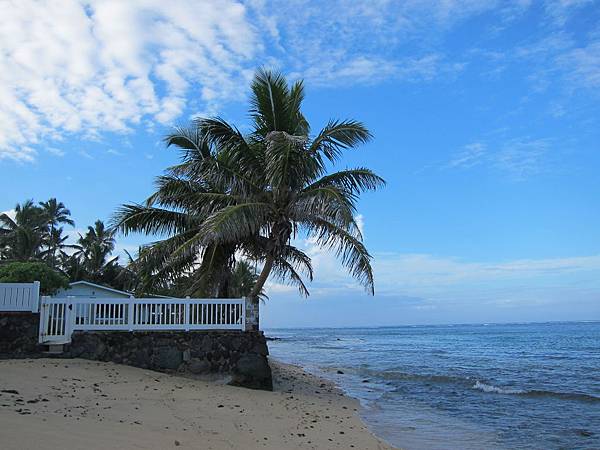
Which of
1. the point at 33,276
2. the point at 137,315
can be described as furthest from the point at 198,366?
the point at 33,276

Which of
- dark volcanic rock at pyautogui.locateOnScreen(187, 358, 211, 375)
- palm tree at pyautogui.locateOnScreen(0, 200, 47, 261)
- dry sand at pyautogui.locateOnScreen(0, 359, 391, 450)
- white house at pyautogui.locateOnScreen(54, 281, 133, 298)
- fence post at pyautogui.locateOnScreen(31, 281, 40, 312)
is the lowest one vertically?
dry sand at pyautogui.locateOnScreen(0, 359, 391, 450)

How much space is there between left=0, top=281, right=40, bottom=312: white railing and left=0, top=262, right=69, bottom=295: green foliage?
7.00 meters

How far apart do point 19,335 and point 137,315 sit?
8.63ft

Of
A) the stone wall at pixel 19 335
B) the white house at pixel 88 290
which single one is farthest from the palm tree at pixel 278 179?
the white house at pixel 88 290

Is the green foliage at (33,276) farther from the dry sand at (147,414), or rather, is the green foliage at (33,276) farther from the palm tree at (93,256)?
the palm tree at (93,256)

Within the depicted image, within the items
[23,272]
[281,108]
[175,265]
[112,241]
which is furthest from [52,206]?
[281,108]

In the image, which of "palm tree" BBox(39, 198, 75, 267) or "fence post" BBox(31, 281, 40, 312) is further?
"palm tree" BBox(39, 198, 75, 267)

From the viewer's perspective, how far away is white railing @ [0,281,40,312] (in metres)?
12.5

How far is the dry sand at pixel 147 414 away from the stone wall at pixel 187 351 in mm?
448

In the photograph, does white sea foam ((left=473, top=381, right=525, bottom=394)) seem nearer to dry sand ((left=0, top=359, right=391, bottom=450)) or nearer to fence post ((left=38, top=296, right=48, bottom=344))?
dry sand ((left=0, top=359, right=391, bottom=450))

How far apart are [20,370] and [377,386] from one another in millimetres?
13734

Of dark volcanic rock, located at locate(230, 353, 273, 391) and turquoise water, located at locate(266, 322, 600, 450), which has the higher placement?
dark volcanic rock, located at locate(230, 353, 273, 391)

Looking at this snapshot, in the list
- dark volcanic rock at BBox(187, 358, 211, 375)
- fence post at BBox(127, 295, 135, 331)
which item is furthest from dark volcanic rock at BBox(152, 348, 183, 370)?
fence post at BBox(127, 295, 135, 331)

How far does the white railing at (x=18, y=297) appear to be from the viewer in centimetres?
1247
